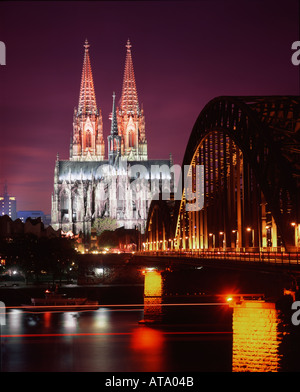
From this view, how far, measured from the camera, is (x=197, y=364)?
4478 centimetres

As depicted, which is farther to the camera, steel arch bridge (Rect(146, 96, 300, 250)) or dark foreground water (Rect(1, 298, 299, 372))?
steel arch bridge (Rect(146, 96, 300, 250))

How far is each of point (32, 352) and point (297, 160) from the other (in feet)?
73.4

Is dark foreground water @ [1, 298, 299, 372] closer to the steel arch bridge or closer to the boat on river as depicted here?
the steel arch bridge

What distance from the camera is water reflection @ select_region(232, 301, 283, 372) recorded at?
41.1 m

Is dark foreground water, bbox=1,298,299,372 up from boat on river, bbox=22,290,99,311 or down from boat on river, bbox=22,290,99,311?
down

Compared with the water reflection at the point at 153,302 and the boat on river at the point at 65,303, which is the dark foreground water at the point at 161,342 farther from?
the boat on river at the point at 65,303

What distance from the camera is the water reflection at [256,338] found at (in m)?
41.1

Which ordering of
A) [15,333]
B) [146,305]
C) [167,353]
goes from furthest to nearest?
[146,305], [15,333], [167,353]

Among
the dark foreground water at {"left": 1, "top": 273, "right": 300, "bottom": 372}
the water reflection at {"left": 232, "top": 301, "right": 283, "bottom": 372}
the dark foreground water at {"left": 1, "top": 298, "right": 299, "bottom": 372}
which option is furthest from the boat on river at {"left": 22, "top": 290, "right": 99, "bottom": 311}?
the water reflection at {"left": 232, "top": 301, "right": 283, "bottom": 372}

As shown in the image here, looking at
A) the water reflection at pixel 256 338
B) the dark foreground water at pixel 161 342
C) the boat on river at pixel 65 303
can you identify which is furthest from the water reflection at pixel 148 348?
the boat on river at pixel 65 303

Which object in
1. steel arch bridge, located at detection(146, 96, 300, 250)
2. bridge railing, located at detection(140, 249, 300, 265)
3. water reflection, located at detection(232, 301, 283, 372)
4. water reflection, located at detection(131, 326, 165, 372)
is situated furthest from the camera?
steel arch bridge, located at detection(146, 96, 300, 250)

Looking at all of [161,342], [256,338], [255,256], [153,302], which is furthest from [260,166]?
[153,302]

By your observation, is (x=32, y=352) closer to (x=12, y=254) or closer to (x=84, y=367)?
(x=84, y=367)
